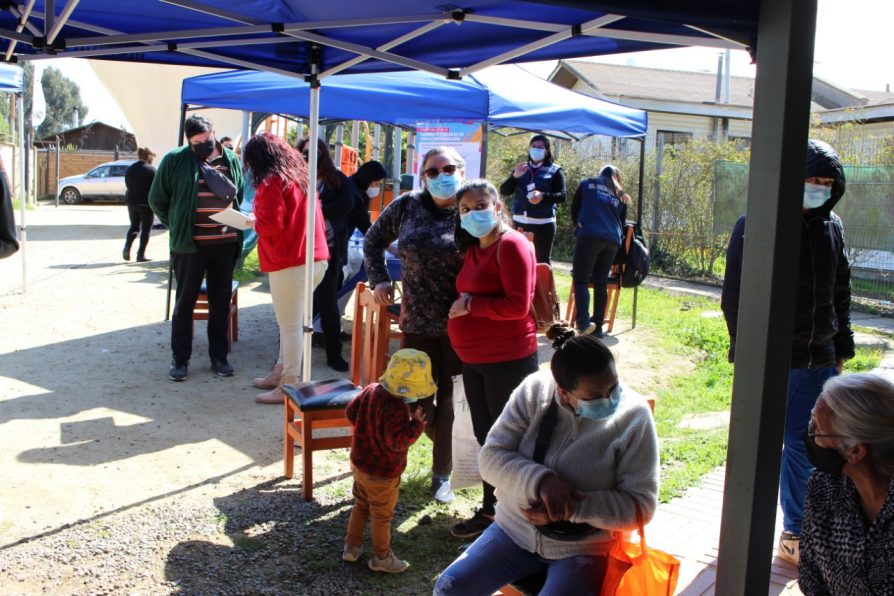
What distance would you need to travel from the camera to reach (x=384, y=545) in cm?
355

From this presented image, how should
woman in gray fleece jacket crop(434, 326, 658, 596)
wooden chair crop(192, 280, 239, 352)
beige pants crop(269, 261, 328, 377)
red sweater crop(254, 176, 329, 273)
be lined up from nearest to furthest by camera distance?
woman in gray fleece jacket crop(434, 326, 658, 596), red sweater crop(254, 176, 329, 273), beige pants crop(269, 261, 328, 377), wooden chair crop(192, 280, 239, 352)

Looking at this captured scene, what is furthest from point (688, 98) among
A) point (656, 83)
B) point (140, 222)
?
point (140, 222)

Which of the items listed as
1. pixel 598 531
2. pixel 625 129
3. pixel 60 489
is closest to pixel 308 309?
pixel 60 489

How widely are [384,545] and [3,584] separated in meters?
1.61

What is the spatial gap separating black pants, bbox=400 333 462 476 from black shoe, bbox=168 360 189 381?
2.77 m

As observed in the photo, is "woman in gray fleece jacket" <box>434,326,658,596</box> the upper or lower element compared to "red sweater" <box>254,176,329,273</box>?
lower

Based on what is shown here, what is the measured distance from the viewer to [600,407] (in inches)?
101

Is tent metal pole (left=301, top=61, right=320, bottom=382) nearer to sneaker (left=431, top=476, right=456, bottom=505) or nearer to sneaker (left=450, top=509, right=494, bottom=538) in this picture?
sneaker (left=431, top=476, right=456, bottom=505)

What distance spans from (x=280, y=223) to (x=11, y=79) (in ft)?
18.6

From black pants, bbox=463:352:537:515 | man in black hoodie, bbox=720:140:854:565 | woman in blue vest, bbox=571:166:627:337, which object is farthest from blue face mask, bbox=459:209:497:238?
woman in blue vest, bbox=571:166:627:337

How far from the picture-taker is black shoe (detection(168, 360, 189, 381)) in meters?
6.36

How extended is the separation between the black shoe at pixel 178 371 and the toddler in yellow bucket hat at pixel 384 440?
3.23 meters

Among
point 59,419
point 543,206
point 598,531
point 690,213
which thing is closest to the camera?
point 598,531

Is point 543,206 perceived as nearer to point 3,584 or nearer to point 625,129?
point 625,129
